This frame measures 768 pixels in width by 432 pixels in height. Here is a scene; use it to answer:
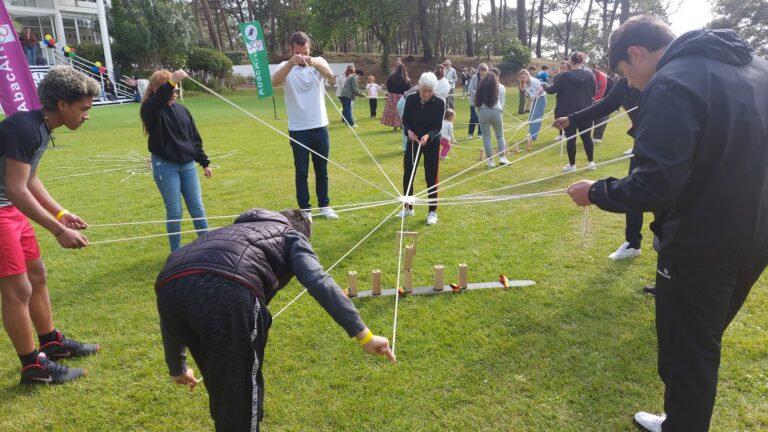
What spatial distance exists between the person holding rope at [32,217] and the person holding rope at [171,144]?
1294 millimetres

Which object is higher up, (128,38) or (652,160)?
(128,38)

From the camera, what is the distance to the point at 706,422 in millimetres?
2277

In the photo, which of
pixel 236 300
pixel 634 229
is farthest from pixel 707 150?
pixel 634 229

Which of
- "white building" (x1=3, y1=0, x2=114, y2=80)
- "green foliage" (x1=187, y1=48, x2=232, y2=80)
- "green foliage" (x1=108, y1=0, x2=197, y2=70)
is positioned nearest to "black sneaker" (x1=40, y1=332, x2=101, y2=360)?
"green foliage" (x1=108, y1=0, x2=197, y2=70)

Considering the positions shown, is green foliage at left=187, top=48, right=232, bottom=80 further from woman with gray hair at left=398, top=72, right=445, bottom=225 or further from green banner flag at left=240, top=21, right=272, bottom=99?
woman with gray hair at left=398, top=72, right=445, bottom=225

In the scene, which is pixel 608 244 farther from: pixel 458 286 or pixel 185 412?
pixel 185 412

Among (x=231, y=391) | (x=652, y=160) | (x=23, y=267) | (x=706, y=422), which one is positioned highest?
(x=652, y=160)

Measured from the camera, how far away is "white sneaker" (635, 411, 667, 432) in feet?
8.87

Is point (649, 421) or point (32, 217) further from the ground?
point (32, 217)

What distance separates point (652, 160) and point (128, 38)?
116ft

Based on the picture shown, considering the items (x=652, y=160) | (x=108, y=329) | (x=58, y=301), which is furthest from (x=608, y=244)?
(x=58, y=301)

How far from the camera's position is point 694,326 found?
7.25 feet

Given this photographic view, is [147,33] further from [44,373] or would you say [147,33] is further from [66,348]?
[44,373]

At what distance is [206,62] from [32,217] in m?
33.6
